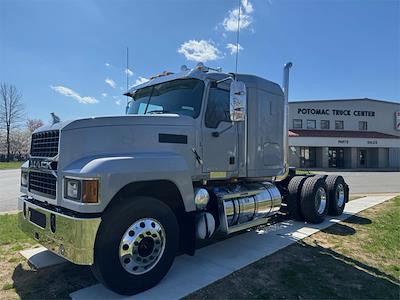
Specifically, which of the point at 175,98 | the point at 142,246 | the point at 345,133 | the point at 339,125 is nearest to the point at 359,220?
the point at 175,98

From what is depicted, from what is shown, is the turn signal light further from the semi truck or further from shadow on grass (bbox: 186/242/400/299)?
shadow on grass (bbox: 186/242/400/299)

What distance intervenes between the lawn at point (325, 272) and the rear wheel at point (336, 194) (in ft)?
5.45

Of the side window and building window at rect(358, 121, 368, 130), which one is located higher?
building window at rect(358, 121, 368, 130)

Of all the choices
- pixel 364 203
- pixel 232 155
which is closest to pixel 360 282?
pixel 232 155

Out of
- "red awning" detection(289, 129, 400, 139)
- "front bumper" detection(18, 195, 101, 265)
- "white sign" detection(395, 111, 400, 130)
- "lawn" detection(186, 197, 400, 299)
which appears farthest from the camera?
"white sign" detection(395, 111, 400, 130)

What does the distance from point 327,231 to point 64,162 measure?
220 inches

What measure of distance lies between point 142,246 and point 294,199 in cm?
480

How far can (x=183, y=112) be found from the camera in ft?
16.5

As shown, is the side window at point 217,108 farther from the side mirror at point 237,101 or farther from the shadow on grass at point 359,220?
the shadow on grass at point 359,220

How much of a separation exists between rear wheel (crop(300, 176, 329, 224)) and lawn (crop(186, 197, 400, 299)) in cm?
70

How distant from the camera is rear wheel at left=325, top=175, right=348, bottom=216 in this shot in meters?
8.61

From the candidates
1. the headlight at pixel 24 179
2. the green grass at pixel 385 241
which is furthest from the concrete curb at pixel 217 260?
the headlight at pixel 24 179

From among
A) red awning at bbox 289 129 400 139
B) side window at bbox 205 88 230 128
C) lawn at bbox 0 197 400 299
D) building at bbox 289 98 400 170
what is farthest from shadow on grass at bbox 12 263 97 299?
red awning at bbox 289 129 400 139

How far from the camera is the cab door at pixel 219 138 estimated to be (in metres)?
5.15
